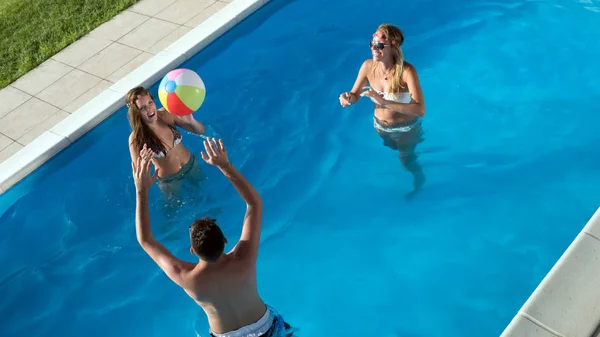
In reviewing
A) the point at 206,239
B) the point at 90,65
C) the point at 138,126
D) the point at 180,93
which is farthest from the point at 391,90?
the point at 90,65

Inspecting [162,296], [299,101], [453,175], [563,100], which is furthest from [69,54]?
[563,100]

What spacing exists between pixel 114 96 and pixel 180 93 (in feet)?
7.30

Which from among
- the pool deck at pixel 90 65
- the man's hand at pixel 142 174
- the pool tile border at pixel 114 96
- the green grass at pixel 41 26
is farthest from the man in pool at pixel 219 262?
the green grass at pixel 41 26

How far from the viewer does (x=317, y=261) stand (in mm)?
6547

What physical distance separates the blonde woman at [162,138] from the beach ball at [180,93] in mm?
151

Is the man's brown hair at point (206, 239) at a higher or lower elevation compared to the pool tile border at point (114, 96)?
higher

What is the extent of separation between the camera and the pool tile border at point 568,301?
173 inches

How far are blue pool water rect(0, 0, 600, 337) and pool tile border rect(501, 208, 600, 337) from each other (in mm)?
1136

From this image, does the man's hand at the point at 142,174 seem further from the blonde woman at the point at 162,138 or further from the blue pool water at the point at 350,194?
the blue pool water at the point at 350,194

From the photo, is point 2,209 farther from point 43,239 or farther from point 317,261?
point 317,261

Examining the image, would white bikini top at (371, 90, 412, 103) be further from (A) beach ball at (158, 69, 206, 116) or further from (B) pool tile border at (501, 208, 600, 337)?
(B) pool tile border at (501, 208, 600, 337)

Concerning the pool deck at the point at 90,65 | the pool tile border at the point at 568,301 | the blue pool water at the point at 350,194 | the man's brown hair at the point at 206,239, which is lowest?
the blue pool water at the point at 350,194

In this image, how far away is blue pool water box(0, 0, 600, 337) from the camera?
6.16 meters

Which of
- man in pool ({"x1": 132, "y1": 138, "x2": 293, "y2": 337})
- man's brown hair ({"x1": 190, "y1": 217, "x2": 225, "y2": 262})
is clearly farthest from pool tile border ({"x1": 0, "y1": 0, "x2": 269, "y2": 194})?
man's brown hair ({"x1": 190, "y1": 217, "x2": 225, "y2": 262})
